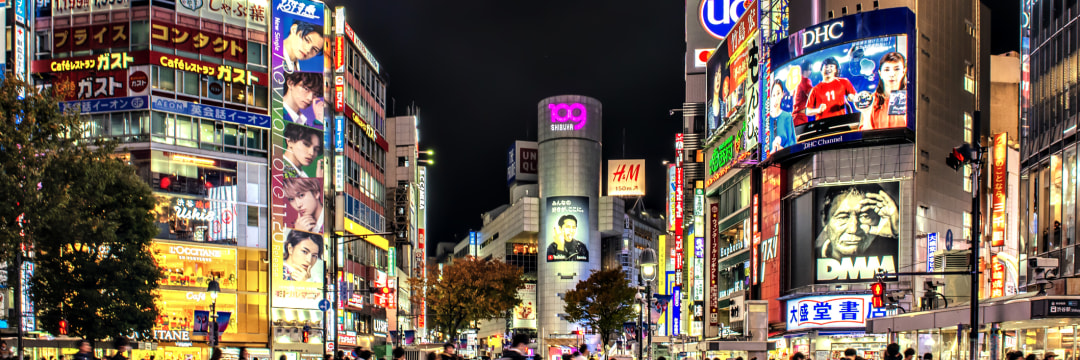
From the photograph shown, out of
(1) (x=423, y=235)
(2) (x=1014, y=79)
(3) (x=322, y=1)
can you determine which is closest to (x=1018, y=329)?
(2) (x=1014, y=79)

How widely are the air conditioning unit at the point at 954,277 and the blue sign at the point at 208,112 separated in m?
37.9

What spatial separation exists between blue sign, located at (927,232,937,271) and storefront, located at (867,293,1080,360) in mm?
22608

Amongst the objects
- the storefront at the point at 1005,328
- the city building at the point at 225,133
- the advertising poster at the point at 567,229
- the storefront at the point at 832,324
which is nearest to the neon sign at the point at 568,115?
the advertising poster at the point at 567,229

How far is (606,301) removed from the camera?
89438mm

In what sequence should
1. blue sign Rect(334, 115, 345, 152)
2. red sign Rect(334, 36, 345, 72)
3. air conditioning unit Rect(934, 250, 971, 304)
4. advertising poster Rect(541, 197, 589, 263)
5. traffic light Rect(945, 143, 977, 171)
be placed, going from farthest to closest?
1. advertising poster Rect(541, 197, 589, 263)
2. red sign Rect(334, 36, 345, 72)
3. blue sign Rect(334, 115, 345, 152)
4. air conditioning unit Rect(934, 250, 971, 304)
5. traffic light Rect(945, 143, 977, 171)

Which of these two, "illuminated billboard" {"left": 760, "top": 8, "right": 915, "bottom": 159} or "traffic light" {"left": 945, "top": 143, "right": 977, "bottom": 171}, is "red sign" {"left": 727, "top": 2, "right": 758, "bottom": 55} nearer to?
"illuminated billboard" {"left": 760, "top": 8, "right": 915, "bottom": 159}

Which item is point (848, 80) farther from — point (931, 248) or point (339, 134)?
point (339, 134)

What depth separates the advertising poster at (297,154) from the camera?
67.9m

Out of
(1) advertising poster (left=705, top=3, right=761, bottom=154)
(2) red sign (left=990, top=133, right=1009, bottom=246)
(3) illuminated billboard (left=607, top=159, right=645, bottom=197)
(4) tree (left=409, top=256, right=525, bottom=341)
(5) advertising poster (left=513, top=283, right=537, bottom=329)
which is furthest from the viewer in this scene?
(3) illuminated billboard (left=607, top=159, right=645, bottom=197)

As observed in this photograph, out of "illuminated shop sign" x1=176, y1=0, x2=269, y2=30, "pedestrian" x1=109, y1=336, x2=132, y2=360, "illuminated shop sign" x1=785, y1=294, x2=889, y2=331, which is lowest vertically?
"illuminated shop sign" x1=785, y1=294, x2=889, y2=331

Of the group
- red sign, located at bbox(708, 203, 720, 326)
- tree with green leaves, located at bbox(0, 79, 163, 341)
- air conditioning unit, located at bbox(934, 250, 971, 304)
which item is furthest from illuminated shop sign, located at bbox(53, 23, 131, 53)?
air conditioning unit, located at bbox(934, 250, 971, 304)

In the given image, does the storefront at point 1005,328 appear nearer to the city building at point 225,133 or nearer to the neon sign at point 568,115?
the city building at point 225,133

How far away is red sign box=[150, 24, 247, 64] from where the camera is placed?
64250 millimetres

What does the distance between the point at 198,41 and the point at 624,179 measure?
4242 inches
